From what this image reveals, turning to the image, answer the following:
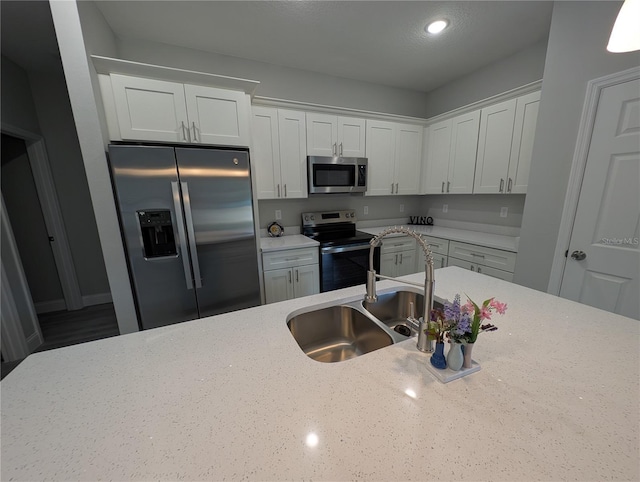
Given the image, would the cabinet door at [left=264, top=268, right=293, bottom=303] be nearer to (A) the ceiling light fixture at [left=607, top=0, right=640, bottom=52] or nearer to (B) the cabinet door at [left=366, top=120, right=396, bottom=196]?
(B) the cabinet door at [left=366, top=120, right=396, bottom=196]

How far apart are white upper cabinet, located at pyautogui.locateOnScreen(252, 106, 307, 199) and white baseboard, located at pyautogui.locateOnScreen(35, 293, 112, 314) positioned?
270 centimetres

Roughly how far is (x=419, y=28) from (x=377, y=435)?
9.41 feet

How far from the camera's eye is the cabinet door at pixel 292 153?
258 cm

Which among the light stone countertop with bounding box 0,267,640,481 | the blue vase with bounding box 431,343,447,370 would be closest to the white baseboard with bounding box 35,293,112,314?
the light stone countertop with bounding box 0,267,640,481

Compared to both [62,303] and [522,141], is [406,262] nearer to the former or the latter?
[522,141]

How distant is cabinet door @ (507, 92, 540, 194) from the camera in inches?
86.3

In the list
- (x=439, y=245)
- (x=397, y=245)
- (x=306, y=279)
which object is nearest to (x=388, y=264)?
(x=397, y=245)

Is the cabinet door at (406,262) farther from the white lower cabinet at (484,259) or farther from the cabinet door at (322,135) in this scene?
the cabinet door at (322,135)

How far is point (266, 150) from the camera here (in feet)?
8.37

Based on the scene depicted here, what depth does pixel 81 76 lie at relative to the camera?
1.58 m

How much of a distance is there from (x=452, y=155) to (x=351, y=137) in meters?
1.26

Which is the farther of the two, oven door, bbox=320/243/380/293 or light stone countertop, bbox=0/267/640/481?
oven door, bbox=320/243/380/293

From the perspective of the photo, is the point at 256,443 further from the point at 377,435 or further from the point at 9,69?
the point at 9,69

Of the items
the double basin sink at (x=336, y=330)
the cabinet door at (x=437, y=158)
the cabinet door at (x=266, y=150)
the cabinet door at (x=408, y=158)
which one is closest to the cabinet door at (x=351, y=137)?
the cabinet door at (x=408, y=158)
